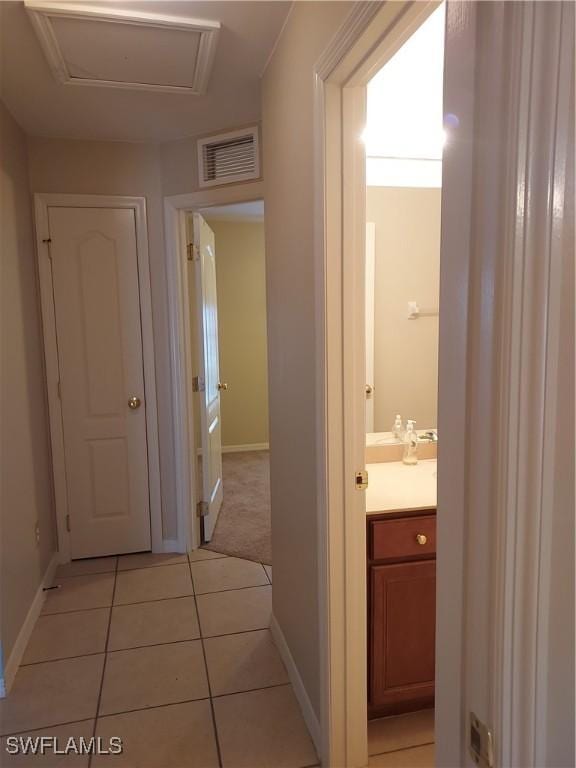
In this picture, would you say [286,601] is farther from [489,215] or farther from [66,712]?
[489,215]

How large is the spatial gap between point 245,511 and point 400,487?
229cm

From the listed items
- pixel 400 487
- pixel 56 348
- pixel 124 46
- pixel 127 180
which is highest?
pixel 124 46

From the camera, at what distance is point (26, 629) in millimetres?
2441

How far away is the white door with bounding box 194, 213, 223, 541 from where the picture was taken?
3340mm

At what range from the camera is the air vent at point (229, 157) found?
8.86 feet

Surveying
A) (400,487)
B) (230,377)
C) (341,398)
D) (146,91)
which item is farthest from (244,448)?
(341,398)

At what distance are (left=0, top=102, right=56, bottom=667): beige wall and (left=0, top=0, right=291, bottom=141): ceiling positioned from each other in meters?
0.26

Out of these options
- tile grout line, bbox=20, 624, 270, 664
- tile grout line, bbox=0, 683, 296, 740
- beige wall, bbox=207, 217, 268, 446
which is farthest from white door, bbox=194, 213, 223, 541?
beige wall, bbox=207, 217, 268, 446

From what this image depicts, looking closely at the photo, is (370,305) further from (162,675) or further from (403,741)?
(162,675)

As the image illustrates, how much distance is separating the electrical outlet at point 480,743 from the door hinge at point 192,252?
3.00 metres

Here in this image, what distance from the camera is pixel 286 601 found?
2221 millimetres

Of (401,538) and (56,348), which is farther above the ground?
(56,348)

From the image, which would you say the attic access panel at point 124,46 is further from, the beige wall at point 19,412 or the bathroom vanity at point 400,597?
the bathroom vanity at point 400,597

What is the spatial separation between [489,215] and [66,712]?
2.29 meters
